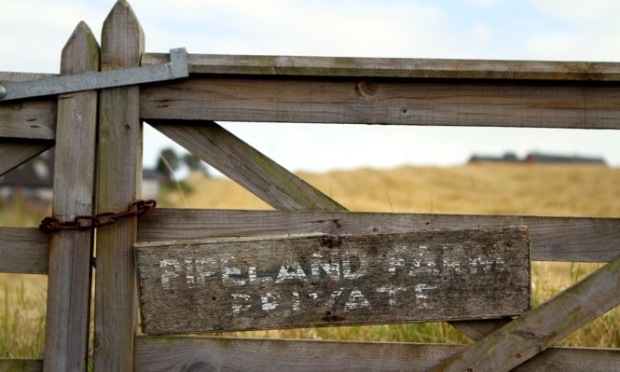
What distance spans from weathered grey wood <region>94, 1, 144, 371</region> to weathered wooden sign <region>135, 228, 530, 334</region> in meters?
0.09

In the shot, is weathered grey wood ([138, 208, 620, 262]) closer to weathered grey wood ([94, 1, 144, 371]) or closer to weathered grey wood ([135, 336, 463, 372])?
weathered grey wood ([94, 1, 144, 371])

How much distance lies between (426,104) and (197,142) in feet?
2.94

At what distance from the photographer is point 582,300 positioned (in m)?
2.55

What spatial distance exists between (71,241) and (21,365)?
1.73 ft

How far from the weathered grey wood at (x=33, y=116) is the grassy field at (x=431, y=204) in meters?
1.40

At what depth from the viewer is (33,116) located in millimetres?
2637

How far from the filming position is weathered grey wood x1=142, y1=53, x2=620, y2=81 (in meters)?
2.55

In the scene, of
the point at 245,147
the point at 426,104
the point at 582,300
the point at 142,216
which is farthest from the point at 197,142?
the point at 582,300

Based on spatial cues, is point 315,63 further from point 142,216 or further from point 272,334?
point 272,334

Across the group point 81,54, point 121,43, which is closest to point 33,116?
point 81,54

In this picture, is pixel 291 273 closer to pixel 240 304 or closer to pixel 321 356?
pixel 240 304

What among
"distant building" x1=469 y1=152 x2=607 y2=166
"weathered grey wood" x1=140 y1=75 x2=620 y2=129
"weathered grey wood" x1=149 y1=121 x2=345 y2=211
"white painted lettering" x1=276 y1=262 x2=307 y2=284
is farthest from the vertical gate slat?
"distant building" x1=469 y1=152 x2=607 y2=166

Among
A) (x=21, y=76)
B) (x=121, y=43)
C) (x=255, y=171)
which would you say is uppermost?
(x=121, y=43)

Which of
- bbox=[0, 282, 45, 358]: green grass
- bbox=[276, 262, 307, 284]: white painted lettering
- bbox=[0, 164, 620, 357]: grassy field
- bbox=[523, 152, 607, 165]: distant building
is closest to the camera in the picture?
bbox=[276, 262, 307, 284]: white painted lettering
